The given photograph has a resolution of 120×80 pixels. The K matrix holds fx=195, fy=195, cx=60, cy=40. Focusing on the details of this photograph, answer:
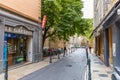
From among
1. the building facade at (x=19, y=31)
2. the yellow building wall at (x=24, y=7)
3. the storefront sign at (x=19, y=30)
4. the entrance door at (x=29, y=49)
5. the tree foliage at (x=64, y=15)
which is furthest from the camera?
the tree foliage at (x=64, y=15)

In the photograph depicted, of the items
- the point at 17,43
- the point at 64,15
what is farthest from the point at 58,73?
the point at 64,15

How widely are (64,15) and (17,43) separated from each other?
952 cm

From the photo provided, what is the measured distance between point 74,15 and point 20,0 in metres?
10.2

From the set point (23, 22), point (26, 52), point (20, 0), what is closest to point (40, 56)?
point (26, 52)

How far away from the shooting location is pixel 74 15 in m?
24.8

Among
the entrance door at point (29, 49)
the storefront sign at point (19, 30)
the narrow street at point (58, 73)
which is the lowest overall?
the narrow street at point (58, 73)

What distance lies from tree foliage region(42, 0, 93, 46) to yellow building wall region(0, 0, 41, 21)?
1.79 meters

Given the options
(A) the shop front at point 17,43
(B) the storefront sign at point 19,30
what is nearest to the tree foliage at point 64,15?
(A) the shop front at point 17,43

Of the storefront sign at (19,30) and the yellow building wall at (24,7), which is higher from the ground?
the yellow building wall at (24,7)

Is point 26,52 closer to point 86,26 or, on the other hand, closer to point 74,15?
point 74,15

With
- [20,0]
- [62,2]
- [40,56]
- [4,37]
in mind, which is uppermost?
[62,2]

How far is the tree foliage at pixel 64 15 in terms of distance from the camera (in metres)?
21.3

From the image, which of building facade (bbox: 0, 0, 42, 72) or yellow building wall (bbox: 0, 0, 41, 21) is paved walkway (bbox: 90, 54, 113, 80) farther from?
yellow building wall (bbox: 0, 0, 41, 21)

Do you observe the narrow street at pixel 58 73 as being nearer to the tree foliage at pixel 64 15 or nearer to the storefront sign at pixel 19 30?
the storefront sign at pixel 19 30
